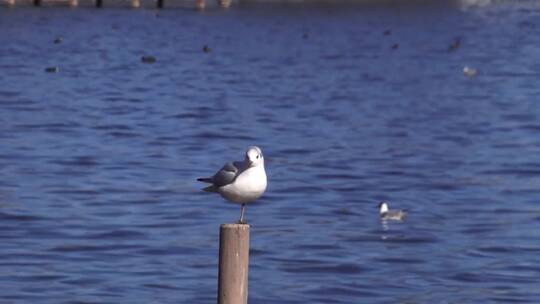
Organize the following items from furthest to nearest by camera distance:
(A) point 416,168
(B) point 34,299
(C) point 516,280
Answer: (A) point 416,168 → (C) point 516,280 → (B) point 34,299

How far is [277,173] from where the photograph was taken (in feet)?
82.8

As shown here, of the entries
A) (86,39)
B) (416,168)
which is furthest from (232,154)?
(86,39)

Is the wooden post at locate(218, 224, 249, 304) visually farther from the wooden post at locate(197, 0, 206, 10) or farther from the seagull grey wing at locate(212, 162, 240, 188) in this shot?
the wooden post at locate(197, 0, 206, 10)

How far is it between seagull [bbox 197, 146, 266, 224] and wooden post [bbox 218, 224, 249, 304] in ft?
2.46

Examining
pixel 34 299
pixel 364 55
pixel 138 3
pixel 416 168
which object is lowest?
pixel 34 299

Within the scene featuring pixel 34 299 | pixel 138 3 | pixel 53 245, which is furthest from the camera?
pixel 138 3

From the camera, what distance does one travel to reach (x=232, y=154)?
27438mm

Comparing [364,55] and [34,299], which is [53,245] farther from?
[364,55]

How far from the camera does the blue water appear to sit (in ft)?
54.7

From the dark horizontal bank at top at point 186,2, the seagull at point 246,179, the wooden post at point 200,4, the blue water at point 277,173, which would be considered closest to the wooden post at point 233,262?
the seagull at point 246,179

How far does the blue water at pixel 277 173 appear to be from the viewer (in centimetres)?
1667

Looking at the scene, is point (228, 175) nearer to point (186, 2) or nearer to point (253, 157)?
point (253, 157)

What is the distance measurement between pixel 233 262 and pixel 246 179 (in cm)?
110

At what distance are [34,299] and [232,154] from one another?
40.6ft
